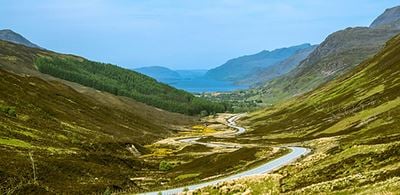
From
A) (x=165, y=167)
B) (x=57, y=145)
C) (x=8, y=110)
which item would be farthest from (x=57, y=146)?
(x=8, y=110)

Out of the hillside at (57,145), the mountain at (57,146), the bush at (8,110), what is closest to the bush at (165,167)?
the mountain at (57,146)

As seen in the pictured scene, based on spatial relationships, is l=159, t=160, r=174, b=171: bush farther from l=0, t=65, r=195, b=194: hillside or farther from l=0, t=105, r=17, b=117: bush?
l=0, t=105, r=17, b=117: bush

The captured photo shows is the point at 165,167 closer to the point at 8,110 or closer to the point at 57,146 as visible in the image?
the point at 57,146

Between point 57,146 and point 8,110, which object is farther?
point 8,110

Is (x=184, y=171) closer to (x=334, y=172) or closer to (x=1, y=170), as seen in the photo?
(x=1, y=170)

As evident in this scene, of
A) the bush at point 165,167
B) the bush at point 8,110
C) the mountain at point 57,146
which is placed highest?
the bush at point 8,110

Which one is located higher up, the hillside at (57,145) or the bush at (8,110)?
the bush at (8,110)

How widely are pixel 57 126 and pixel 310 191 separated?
357 feet

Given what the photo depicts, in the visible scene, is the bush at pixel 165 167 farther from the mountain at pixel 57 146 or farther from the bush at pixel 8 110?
the bush at pixel 8 110

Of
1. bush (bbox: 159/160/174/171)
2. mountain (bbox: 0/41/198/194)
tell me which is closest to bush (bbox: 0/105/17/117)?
mountain (bbox: 0/41/198/194)

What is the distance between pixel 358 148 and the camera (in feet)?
204

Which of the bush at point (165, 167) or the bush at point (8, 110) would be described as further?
the bush at point (8, 110)

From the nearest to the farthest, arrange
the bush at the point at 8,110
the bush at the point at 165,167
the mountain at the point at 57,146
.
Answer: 1. the mountain at the point at 57,146
2. the bush at the point at 165,167
3. the bush at the point at 8,110

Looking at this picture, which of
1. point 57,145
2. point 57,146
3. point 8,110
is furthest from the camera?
point 8,110
